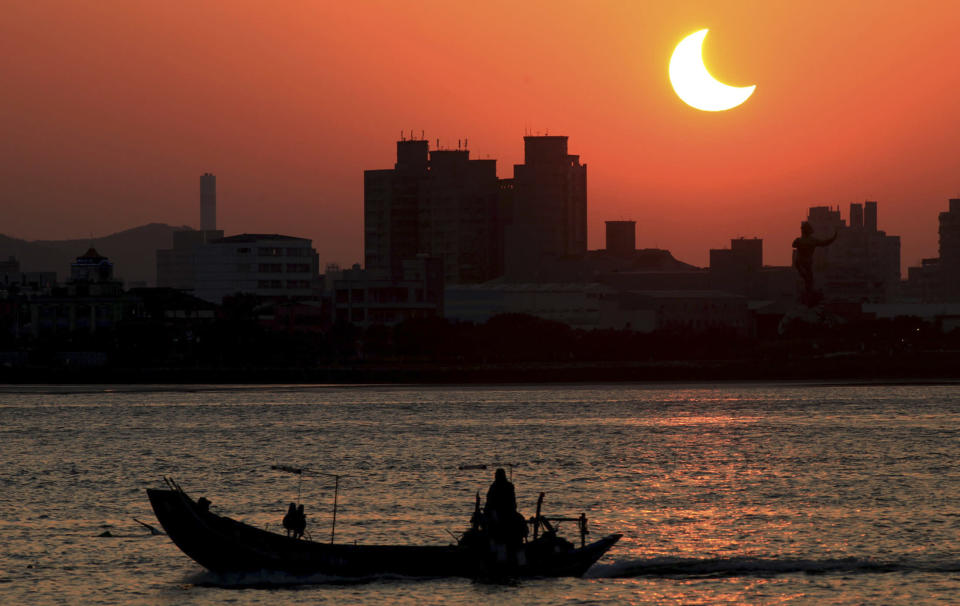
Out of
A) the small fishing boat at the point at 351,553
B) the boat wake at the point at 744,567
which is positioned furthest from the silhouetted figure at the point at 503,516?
the boat wake at the point at 744,567

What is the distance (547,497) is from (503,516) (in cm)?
2420

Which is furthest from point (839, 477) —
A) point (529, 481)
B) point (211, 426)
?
point (211, 426)

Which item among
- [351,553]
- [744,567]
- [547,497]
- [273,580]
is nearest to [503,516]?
[351,553]

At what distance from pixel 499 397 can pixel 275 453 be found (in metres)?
96.5

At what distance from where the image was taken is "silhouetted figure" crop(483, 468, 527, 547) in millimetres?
46438

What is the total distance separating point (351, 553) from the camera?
47.1 metres

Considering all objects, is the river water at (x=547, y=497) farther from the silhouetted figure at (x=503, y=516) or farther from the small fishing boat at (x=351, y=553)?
the silhouetted figure at (x=503, y=516)

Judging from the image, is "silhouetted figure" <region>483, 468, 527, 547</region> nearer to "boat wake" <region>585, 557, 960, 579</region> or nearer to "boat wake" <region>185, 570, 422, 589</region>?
"boat wake" <region>185, 570, 422, 589</region>

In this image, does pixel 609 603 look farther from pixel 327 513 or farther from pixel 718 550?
pixel 327 513

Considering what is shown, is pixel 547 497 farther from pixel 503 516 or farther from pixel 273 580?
pixel 273 580

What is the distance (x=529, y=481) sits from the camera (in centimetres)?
7912

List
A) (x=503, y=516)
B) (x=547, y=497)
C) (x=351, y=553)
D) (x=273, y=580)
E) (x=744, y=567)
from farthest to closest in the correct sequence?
(x=547, y=497) < (x=744, y=567) < (x=273, y=580) < (x=351, y=553) < (x=503, y=516)

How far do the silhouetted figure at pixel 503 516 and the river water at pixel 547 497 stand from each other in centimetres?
189

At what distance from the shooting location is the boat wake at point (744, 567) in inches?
1969
